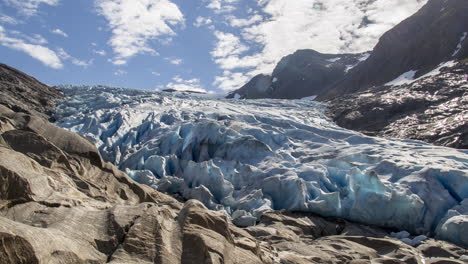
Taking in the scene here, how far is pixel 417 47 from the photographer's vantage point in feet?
223

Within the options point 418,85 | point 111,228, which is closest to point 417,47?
point 418,85

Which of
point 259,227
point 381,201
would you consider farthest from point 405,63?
point 259,227

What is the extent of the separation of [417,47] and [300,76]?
30.0m

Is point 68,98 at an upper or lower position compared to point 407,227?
upper

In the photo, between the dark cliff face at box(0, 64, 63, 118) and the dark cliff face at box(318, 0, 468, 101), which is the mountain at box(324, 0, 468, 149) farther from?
the dark cliff face at box(0, 64, 63, 118)

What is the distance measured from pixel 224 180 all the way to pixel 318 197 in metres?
4.92

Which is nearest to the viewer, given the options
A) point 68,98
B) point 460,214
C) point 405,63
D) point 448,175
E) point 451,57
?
point 460,214

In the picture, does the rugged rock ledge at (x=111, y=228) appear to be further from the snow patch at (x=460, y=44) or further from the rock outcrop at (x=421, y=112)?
the snow patch at (x=460, y=44)

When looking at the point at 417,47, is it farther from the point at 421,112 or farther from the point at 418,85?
the point at 421,112

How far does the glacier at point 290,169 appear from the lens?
17031 mm

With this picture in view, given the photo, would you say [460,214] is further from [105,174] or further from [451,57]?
[451,57]

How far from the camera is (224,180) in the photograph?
20.5m

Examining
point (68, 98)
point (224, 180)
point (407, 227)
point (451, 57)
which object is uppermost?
point (451, 57)

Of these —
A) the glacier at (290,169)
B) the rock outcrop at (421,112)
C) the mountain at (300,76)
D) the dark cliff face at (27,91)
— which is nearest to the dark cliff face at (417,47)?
the mountain at (300,76)
